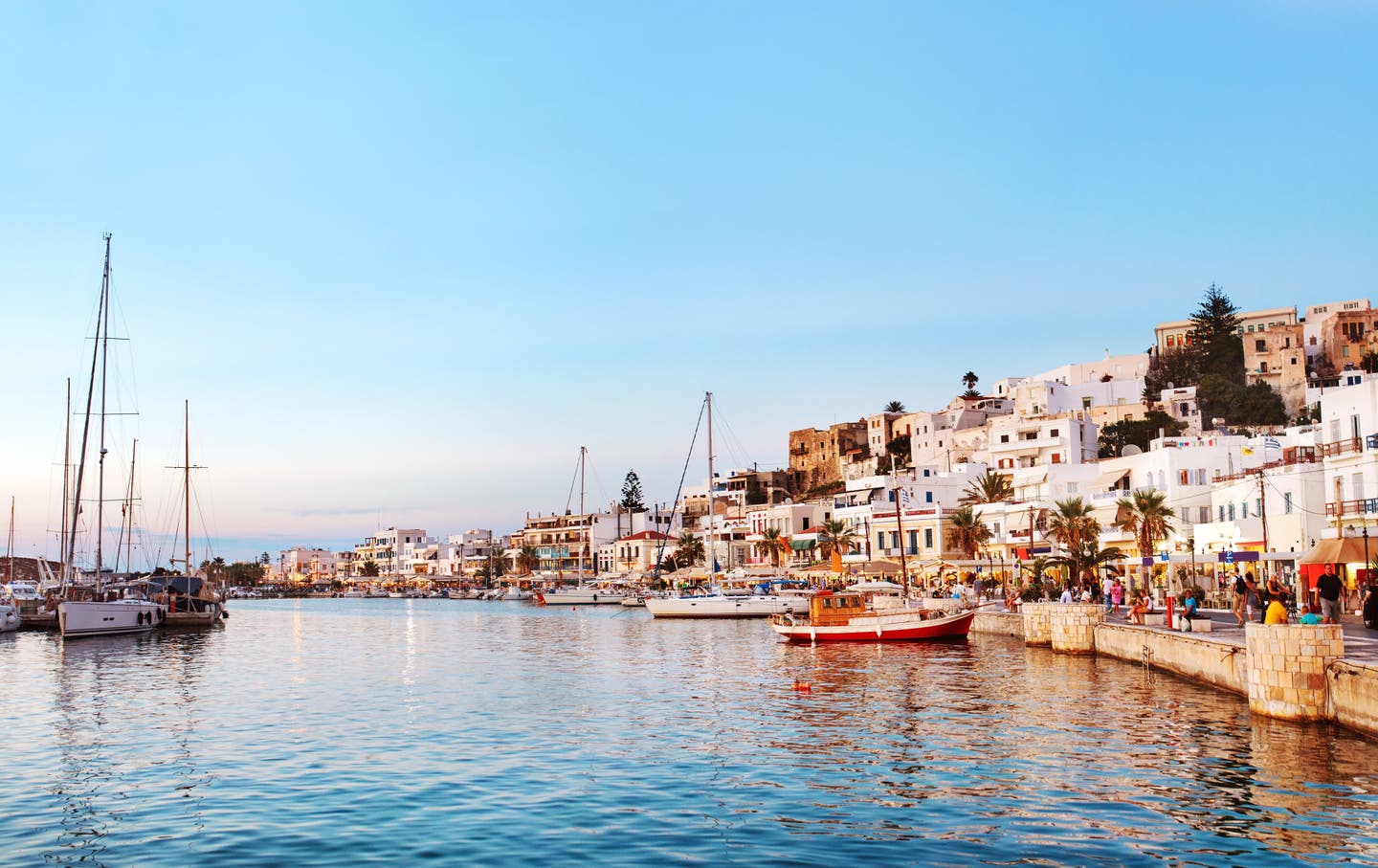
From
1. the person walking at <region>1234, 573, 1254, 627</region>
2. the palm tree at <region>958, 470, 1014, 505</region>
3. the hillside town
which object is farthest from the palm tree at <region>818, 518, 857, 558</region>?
the person walking at <region>1234, 573, 1254, 627</region>

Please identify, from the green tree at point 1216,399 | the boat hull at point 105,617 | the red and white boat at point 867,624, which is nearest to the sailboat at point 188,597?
the boat hull at point 105,617

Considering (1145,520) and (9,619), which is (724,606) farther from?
(9,619)

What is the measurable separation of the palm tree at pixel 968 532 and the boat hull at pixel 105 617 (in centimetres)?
4793

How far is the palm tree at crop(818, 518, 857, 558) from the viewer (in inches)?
3712

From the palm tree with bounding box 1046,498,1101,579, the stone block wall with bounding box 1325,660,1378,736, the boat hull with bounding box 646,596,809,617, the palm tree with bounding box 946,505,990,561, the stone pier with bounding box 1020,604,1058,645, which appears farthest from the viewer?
the boat hull with bounding box 646,596,809,617

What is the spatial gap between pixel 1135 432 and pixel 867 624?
192 feet

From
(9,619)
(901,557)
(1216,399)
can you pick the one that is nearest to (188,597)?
(9,619)

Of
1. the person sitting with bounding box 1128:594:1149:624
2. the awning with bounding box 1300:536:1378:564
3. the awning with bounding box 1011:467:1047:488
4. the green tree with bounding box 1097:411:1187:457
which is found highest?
the green tree with bounding box 1097:411:1187:457

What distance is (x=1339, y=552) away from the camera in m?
29.1

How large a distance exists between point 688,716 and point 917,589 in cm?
5202

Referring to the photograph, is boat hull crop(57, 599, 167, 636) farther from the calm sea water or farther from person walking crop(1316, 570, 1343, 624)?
person walking crop(1316, 570, 1343, 624)

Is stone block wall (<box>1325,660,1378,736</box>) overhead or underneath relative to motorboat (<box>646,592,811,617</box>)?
overhead

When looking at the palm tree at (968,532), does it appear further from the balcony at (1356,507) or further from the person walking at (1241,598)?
the person walking at (1241,598)

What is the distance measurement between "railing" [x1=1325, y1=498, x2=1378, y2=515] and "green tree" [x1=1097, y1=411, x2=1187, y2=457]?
54422 mm
